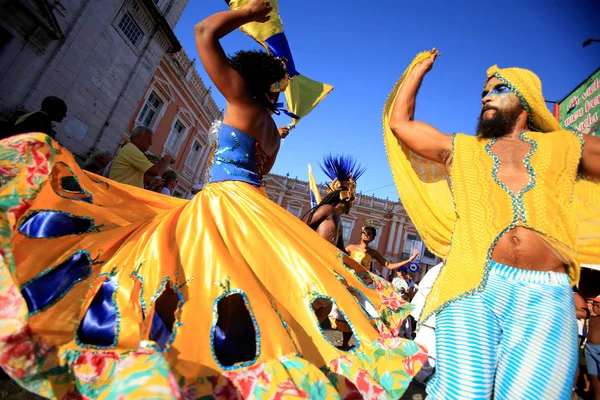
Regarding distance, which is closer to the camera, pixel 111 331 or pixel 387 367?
pixel 111 331

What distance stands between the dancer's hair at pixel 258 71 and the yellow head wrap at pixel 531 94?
1393 mm

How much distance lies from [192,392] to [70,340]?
450 mm

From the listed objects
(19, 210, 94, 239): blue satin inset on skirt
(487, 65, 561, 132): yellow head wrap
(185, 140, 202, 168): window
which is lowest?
(19, 210, 94, 239): blue satin inset on skirt

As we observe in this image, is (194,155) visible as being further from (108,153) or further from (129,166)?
(129,166)

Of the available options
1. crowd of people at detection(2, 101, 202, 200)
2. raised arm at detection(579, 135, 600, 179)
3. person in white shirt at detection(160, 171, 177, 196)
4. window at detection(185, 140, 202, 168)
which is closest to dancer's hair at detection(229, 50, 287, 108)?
crowd of people at detection(2, 101, 202, 200)

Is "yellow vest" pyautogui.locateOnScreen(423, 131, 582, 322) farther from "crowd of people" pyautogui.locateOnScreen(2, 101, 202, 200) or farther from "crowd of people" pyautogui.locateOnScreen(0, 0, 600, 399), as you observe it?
"crowd of people" pyautogui.locateOnScreen(2, 101, 202, 200)

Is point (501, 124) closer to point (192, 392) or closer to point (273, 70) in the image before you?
point (273, 70)

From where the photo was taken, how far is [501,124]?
1620mm

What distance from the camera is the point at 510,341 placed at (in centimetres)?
118

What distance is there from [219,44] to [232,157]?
2.09 ft

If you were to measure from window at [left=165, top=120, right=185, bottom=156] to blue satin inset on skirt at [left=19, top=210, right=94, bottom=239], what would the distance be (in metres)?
17.6

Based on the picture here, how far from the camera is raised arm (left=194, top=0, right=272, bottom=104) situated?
1.66 metres

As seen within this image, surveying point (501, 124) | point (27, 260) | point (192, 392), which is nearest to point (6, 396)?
point (27, 260)

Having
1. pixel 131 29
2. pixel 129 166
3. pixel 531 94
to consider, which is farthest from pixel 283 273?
pixel 131 29
